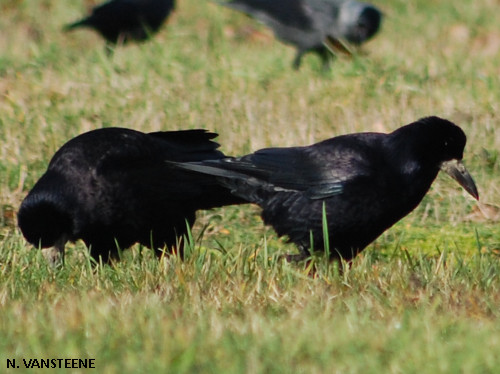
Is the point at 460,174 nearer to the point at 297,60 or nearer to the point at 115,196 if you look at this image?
the point at 115,196

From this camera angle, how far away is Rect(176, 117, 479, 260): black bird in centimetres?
458

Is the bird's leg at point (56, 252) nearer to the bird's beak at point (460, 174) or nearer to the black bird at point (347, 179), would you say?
the black bird at point (347, 179)

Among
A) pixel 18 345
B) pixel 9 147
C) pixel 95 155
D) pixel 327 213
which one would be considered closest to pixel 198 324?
pixel 18 345

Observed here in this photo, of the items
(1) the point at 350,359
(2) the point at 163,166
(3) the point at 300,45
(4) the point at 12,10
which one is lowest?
(1) the point at 350,359

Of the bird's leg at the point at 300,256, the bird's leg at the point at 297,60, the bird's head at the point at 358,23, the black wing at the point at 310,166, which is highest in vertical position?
the bird's head at the point at 358,23

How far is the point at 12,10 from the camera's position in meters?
11.4

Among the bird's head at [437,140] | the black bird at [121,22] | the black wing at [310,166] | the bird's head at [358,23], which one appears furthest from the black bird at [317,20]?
the bird's head at [437,140]

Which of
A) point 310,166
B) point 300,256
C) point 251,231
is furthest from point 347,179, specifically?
point 251,231

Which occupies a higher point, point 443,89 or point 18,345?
point 443,89

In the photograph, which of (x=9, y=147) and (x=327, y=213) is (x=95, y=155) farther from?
(x=9, y=147)

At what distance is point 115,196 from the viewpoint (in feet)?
16.1

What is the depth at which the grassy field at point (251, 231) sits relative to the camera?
10.9 feet

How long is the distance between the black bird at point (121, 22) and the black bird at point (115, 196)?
14.4 feet

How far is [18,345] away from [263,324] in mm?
806
